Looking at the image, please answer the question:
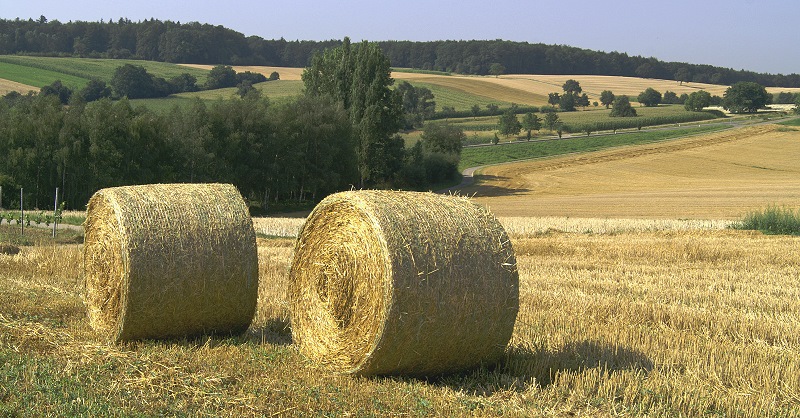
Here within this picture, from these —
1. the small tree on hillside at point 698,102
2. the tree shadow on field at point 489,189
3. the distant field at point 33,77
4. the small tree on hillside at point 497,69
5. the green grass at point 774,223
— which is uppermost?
the small tree on hillside at point 497,69

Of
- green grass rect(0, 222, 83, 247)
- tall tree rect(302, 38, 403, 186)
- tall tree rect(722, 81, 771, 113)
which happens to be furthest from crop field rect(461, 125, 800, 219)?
tall tree rect(722, 81, 771, 113)

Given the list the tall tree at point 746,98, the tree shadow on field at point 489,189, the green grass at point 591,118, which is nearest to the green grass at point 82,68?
the green grass at point 591,118

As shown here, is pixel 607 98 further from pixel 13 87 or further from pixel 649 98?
pixel 13 87

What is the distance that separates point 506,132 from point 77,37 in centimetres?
6811

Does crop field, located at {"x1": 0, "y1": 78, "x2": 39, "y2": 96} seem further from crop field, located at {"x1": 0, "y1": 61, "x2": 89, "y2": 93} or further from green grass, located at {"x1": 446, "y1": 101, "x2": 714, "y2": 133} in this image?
green grass, located at {"x1": 446, "y1": 101, "x2": 714, "y2": 133}

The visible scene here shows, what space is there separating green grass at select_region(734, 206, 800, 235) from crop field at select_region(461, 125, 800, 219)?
7594 millimetres

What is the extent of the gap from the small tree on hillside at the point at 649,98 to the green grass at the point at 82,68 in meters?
61.8

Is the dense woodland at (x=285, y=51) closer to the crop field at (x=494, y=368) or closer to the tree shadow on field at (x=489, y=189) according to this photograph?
the tree shadow on field at (x=489, y=189)

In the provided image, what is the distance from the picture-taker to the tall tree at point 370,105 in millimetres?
58719

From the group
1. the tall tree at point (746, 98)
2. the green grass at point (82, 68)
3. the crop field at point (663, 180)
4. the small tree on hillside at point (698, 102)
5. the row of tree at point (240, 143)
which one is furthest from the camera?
the small tree on hillside at point (698, 102)

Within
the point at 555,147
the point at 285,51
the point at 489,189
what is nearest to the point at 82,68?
the point at 285,51

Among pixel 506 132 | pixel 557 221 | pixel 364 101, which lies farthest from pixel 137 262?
pixel 506 132

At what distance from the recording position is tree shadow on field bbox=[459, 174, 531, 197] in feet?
193

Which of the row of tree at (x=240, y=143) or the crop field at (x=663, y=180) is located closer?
the crop field at (x=663, y=180)
